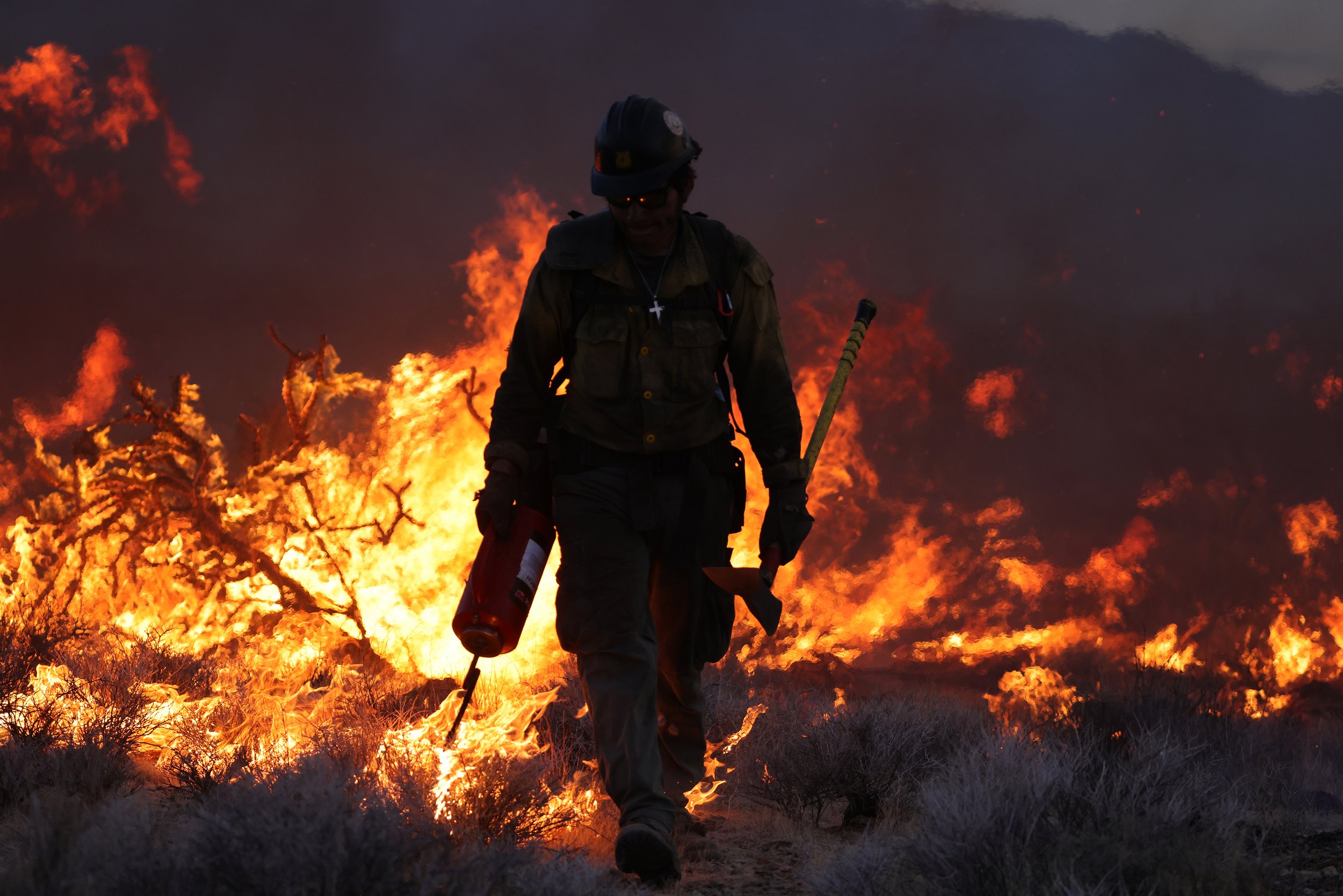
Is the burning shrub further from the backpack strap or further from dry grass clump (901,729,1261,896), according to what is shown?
the backpack strap

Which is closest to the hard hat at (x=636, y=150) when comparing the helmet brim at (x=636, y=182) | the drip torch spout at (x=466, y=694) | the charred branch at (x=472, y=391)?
the helmet brim at (x=636, y=182)

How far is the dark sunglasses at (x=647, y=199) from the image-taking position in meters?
3.83

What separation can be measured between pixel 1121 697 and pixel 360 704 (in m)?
4.33

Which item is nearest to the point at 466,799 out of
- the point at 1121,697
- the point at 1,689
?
the point at 1,689

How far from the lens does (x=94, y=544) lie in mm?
10109

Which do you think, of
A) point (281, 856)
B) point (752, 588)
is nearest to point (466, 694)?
point (752, 588)

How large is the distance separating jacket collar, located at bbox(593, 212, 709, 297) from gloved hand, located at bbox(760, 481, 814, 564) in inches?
32.7

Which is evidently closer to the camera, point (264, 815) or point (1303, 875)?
point (264, 815)

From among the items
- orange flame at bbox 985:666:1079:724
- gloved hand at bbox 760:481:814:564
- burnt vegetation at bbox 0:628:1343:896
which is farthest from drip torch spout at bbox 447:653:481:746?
orange flame at bbox 985:666:1079:724

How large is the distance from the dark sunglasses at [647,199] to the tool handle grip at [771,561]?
1.30 m

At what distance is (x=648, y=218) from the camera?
386 centimetres

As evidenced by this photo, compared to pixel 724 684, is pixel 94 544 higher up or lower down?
higher up

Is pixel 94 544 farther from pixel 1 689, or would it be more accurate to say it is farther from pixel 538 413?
pixel 538 413

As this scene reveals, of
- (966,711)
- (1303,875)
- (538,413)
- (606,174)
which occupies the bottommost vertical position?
(1303,875)
